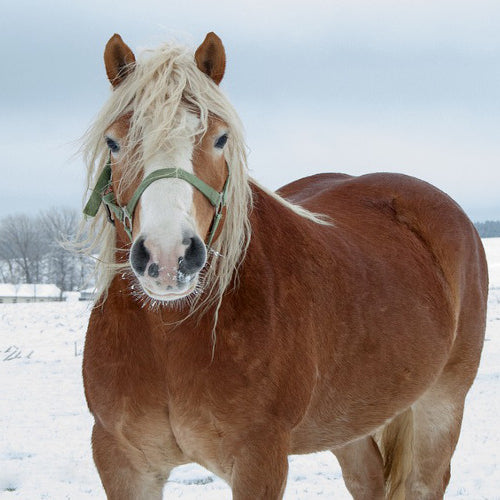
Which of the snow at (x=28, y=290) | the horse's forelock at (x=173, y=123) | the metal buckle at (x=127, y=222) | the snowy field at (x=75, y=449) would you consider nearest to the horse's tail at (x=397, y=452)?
the snowy field at (x=75, y=449)

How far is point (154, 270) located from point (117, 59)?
948 millimetres

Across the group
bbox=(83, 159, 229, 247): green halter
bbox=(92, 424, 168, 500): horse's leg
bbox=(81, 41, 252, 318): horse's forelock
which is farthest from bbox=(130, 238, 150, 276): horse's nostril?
bbox=(92, 424, 168, 500): horse's leg

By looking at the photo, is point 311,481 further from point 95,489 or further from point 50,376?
point 50,376

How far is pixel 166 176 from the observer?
2.04 meters

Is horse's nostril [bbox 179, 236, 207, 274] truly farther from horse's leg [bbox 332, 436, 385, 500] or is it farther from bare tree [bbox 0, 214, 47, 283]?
bare tree [bbox 0, 214, 47, 283]

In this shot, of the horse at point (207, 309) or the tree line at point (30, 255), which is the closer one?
the horse at point (207, 309)

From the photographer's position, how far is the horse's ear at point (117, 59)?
2357mm

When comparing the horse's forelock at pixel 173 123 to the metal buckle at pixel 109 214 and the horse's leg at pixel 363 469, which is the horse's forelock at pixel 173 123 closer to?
the metal buckle at pixel 109 214

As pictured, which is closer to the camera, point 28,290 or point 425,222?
point 425,222

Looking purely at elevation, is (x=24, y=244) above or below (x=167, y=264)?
below

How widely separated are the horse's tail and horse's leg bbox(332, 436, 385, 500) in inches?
2.4

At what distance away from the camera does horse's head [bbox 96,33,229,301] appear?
1.91 metres

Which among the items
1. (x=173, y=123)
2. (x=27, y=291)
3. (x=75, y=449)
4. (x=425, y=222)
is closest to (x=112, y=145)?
(x=173, y=123)

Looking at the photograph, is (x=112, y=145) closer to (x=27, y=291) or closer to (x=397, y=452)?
(x=397, y=452)
